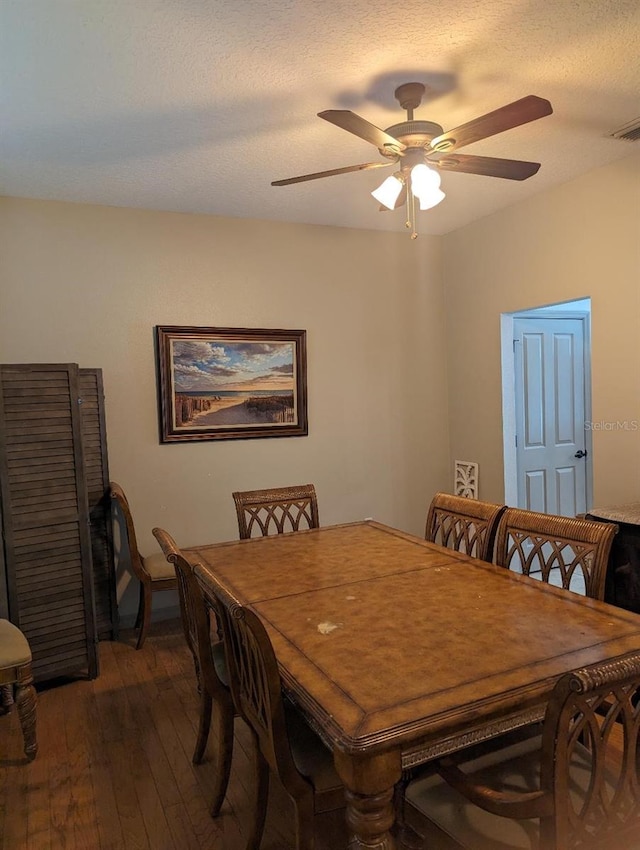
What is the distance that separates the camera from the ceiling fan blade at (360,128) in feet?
6.13

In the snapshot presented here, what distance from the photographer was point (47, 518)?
2.86m

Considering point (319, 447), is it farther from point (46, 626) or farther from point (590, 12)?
point (590, 12)

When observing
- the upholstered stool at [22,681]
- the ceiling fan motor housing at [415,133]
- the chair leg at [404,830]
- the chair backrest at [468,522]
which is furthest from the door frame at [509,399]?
the upholstered stool at [22,681]

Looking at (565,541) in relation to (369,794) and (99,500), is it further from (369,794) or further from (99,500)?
(99,500)

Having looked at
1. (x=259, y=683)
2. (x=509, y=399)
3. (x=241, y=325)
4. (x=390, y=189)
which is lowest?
(x=259, y=683)

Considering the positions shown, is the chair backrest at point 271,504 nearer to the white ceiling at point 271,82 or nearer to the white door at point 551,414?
the white ceiling at point 271,82

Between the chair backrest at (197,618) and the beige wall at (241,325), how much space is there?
68.6 inches

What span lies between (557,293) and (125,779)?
3.37 meters

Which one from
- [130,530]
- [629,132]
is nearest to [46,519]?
[130,530]

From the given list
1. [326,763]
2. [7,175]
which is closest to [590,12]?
[326,763]

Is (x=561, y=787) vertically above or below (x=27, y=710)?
above

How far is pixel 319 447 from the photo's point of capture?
4.20 m

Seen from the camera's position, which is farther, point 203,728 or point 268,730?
point 203,728

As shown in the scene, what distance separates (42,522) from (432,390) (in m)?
2.94
